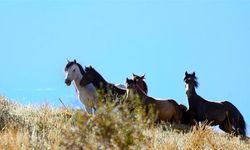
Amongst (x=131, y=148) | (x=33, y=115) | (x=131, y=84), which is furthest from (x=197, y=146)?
(x=131, y=84)

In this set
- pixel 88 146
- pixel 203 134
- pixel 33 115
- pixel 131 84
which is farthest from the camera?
pixel 131 84

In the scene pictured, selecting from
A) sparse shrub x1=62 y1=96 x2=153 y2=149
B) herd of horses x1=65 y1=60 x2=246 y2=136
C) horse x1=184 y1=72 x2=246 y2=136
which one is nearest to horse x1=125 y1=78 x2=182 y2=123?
herd of horses x1=65 y1=60 x2=246 y2=136

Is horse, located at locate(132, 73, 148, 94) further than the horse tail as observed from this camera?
No

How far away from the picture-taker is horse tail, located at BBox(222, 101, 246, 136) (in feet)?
60.4

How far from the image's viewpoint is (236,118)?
60.7 feet

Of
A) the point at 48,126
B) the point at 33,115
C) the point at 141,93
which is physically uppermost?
the point at 141,93

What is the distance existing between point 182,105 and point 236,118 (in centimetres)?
167

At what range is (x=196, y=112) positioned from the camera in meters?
18.2

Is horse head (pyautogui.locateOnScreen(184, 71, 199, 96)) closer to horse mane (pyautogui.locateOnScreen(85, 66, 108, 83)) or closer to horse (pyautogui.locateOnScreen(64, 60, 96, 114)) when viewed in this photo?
horse mane (pyautogui.locateOnScreen(85, 66, 108, 83))

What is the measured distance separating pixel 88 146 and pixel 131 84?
10617mm

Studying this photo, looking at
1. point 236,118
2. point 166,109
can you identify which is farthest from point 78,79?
point 236,118

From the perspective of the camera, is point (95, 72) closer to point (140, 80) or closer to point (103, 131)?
point (140, 80)

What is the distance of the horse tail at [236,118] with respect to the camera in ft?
60.4

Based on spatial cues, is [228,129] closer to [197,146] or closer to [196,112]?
[196,112]
